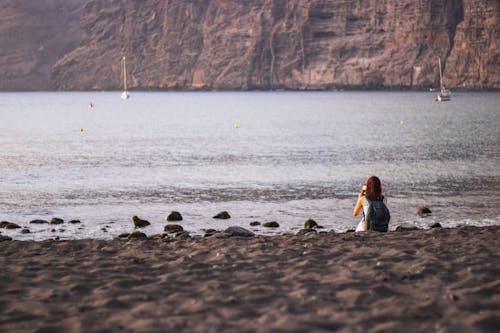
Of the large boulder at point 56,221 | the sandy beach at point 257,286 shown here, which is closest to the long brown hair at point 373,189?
the sandy beach at point 257,286

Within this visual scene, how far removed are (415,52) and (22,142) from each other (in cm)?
15322

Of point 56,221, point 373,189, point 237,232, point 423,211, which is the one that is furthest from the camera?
point 423,211

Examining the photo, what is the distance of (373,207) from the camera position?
1522 cm

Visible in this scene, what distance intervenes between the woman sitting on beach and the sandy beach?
1150mm

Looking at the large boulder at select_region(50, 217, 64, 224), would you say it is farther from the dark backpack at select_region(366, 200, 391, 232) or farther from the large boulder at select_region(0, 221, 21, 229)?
the dark backpack at select_region(366, 200, 391, 232)

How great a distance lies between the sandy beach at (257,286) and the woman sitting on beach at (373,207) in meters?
1.15

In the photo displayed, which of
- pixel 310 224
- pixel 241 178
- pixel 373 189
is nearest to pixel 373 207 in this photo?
pixel 373 189

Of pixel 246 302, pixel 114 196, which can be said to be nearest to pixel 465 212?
pixel 114 196

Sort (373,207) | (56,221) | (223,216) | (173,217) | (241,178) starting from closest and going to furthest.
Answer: (373,207) < (56,221) < (173,217) < (223,216) < (241,178)

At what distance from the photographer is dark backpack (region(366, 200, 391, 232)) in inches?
598

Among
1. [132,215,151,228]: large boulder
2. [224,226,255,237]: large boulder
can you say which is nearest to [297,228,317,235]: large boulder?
[224,226,255,237]: large boulder

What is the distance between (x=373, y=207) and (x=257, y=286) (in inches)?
220

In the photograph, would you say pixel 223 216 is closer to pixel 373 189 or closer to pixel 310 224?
pixel 310 224

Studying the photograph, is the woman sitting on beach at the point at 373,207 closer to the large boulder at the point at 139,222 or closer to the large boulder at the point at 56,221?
the large boulder at the point at 139,222
